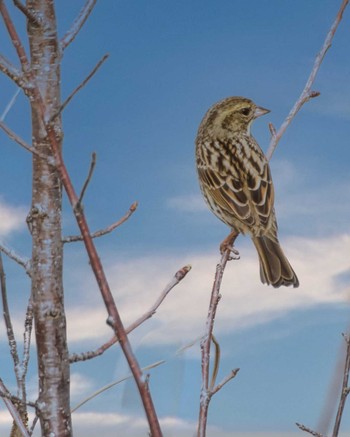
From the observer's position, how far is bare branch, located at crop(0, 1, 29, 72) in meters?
2.25

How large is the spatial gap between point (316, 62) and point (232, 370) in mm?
1815

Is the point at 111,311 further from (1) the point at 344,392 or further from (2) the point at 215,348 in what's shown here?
(1) the point at 344,392

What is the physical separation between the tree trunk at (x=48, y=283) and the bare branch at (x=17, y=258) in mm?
53

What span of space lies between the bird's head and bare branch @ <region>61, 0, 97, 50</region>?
2.80 m

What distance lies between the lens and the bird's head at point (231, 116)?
5488 mm

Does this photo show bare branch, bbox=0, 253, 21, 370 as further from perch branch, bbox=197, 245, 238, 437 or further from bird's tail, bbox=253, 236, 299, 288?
bird's tail, bbox=253, 236, 299, 288

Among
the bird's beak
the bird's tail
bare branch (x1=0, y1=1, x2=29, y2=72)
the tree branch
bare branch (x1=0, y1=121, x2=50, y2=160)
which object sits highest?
the bird's beak

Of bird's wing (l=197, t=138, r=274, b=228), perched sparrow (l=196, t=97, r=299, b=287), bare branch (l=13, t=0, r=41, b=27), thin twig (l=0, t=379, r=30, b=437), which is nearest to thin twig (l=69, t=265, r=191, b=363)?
thin twig (l=0, t=379, r=30, b=437)

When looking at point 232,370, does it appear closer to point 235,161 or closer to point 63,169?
point 63,169

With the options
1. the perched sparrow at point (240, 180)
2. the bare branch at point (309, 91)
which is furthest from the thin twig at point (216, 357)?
the bare branch at point (309, 91)

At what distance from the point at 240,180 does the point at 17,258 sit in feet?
8.44

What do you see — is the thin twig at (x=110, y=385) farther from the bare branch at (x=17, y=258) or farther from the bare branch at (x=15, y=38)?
the bare branch at (x=15, y=38)

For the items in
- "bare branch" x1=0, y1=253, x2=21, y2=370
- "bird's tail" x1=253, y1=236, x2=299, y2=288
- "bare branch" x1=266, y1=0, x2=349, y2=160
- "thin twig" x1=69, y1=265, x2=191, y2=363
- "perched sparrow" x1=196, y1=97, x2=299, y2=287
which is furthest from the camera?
"perched sparrow" x1=196, y1=97, x2=299, y2=287

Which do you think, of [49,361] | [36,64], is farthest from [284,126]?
[49,361]
